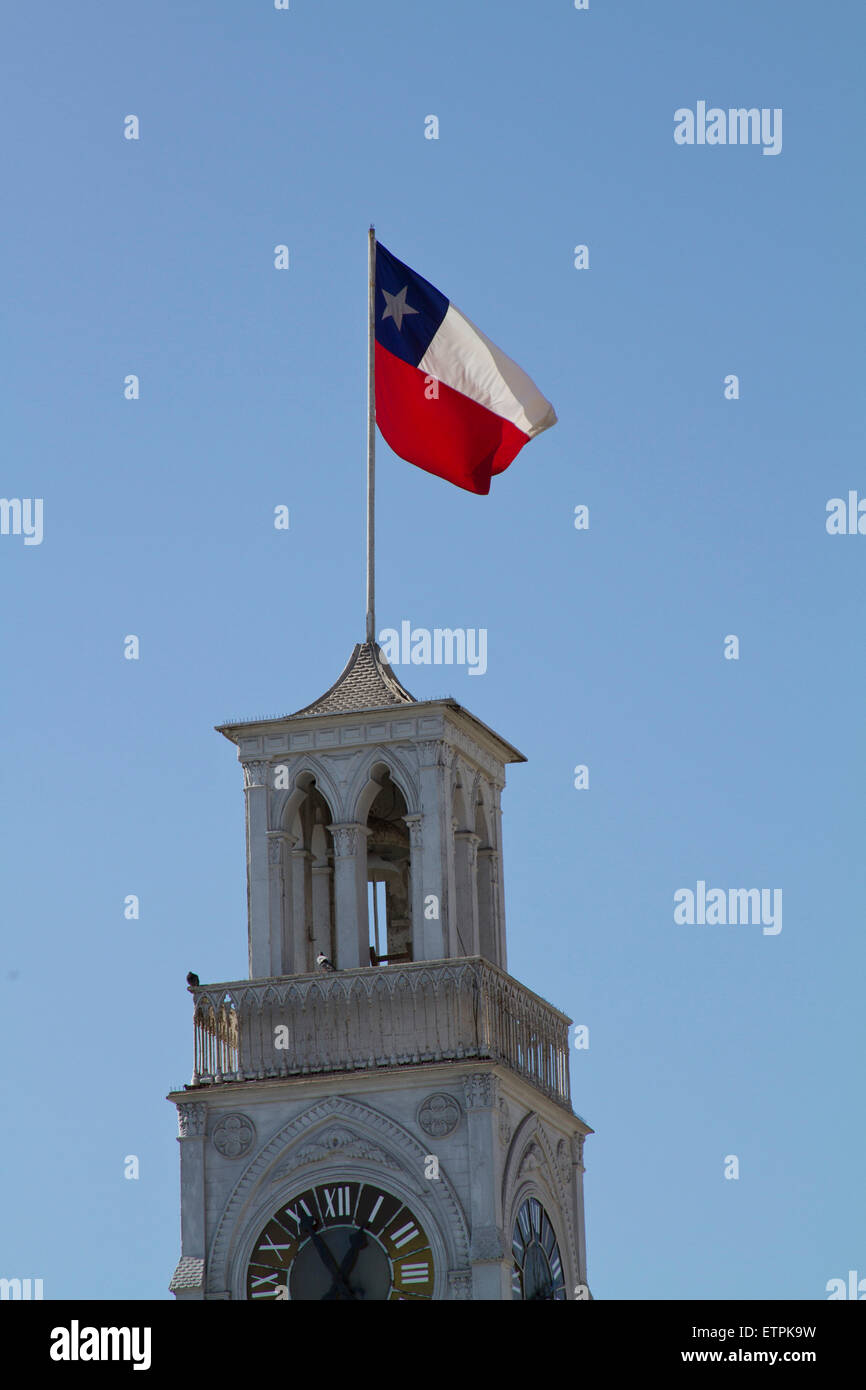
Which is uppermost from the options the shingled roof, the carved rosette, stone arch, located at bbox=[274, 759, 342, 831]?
the shingled roof

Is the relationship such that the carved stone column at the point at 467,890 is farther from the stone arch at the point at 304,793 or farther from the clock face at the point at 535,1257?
the clock face at the point at 535,1257

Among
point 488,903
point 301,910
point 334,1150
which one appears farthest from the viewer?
point 488,903

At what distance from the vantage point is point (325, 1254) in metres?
62.4

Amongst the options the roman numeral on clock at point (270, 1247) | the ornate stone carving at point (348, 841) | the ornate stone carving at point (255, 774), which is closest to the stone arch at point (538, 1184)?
the roman numeral on clock at point (270, 1247)

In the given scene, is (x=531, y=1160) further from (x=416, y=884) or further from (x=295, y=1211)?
(x=416, y=884)

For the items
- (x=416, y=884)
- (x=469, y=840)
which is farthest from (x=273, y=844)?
(x=469, y=840)

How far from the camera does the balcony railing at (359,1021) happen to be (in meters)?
63.2

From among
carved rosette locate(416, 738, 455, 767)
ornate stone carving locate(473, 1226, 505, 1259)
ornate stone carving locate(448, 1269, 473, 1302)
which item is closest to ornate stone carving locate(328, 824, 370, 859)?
carved rosette locate(416, 738, 455, 767)

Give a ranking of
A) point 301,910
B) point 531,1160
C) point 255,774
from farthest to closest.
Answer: point 255,774, point 301,910, point 531,1160

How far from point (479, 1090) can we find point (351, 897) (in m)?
4.48

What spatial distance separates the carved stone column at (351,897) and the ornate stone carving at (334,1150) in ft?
9.79

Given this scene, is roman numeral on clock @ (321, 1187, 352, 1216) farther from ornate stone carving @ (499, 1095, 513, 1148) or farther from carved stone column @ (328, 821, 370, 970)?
carved stone column @ (328, 821, 370, 970)

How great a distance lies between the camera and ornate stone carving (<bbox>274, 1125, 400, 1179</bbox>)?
62812 millimetres
